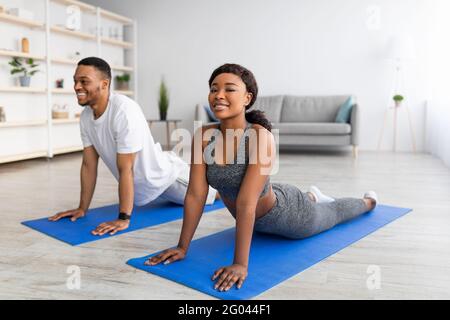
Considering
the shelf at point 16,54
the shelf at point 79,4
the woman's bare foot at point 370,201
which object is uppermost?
the shelf at point 79,4

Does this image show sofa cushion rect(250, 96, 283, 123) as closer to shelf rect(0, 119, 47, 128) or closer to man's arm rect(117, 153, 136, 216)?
shelf rect(0, 119, 47, 128)

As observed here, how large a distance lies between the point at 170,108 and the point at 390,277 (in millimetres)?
5885

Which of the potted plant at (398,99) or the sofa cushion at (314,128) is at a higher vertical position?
the potted plant at (398,99)

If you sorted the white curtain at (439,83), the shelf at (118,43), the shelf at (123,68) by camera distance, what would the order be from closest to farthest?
the white curtain at (439,83)
the shelf at (118,43)
the shelf at (123,68)

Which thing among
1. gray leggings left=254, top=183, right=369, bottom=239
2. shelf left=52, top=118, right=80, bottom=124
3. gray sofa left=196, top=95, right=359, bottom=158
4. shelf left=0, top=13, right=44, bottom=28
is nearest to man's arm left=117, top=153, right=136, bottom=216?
gray leggings left=254, top=183, right=369, bottom=239

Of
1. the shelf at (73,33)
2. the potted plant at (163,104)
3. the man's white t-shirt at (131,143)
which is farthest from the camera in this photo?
the potted plant at (163,104)

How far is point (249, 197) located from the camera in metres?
1.65

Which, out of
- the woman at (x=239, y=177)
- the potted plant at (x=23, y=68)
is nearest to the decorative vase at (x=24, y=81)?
the potted plant at (x=23, y=68)

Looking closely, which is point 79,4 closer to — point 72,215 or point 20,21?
point 20,21

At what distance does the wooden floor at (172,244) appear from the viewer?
5.13 ft

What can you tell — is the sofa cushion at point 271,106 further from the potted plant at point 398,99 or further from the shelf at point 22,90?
the shelf at point 22,90

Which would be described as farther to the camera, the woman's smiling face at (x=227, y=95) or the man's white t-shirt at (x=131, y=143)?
the man's white t-shirt at (x=131, y=143)

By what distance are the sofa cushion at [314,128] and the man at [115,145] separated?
3.39 m
